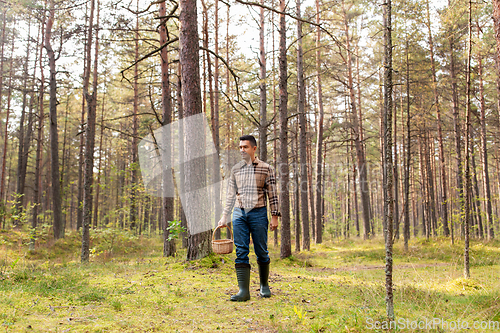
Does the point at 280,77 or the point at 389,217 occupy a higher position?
the point at 280,77

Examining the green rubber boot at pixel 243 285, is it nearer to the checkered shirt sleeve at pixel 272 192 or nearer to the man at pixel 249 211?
the man at pixel 249 211

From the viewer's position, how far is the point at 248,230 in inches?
173

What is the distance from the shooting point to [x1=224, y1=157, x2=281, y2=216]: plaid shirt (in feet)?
14.4

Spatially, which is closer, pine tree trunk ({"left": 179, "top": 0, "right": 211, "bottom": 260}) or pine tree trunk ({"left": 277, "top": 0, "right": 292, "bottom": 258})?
pine tree trunk ({"left": 179, "top": 0, "right": 211, "bottom": 260})

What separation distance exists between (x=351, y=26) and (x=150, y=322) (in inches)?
716

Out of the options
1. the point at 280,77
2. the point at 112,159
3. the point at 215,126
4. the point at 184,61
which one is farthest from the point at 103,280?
the point at 112,159

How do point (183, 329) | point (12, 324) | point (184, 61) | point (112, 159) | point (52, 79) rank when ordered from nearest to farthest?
point (12, 324) → point (183, 329) → point (184, 61) → point (52, 79) → point (112, 159)

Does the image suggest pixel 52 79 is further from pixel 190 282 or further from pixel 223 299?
pixel 223 299

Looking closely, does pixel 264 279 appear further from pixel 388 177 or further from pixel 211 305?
pixel 388 177

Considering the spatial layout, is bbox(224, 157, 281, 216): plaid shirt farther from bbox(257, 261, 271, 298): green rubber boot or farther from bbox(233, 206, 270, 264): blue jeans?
bbox(257, 261, 271, 298): green rubber boot

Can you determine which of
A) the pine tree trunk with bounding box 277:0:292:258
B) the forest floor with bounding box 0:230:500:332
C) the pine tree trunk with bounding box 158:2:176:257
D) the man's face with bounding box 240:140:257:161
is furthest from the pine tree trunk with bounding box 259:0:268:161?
the forest floor with bounding box 0:230:500:332

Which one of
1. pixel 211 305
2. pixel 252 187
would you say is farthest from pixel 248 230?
pixel 211 305

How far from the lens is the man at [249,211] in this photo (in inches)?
168

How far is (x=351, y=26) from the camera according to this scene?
16891mm
